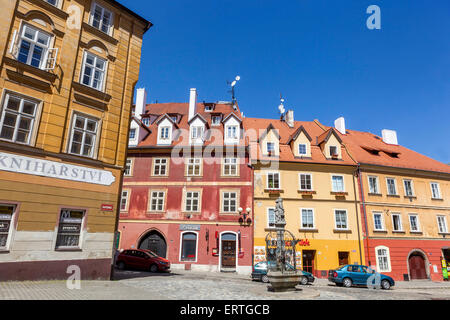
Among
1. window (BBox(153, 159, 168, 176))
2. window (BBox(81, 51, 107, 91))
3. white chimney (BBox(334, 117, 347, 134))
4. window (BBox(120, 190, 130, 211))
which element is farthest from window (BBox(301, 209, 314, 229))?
window (BBox(81, 51, 107, 91))

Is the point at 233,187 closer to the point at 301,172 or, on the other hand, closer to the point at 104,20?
the point at 301,172

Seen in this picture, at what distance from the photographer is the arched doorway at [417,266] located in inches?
971

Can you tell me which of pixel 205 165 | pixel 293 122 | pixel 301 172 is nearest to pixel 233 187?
pixel 205 165

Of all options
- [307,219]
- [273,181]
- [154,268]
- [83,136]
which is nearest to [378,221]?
[307,219]

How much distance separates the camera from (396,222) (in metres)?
25.6

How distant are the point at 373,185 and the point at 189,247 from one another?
57.6ft

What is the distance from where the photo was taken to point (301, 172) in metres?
25.5

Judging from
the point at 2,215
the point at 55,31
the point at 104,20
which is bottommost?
the point at 2,215

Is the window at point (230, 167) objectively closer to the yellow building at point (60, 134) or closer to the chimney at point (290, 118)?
the chimney at point (290, 118)

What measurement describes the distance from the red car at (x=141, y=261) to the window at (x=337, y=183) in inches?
614

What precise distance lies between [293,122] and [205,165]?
1219cm

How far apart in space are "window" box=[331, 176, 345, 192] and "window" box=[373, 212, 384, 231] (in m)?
3.56

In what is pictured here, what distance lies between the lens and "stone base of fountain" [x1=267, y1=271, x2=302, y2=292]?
1190cm

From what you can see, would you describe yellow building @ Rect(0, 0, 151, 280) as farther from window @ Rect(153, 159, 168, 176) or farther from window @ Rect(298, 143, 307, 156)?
window @ Rect(298, 143, 307, 156)
